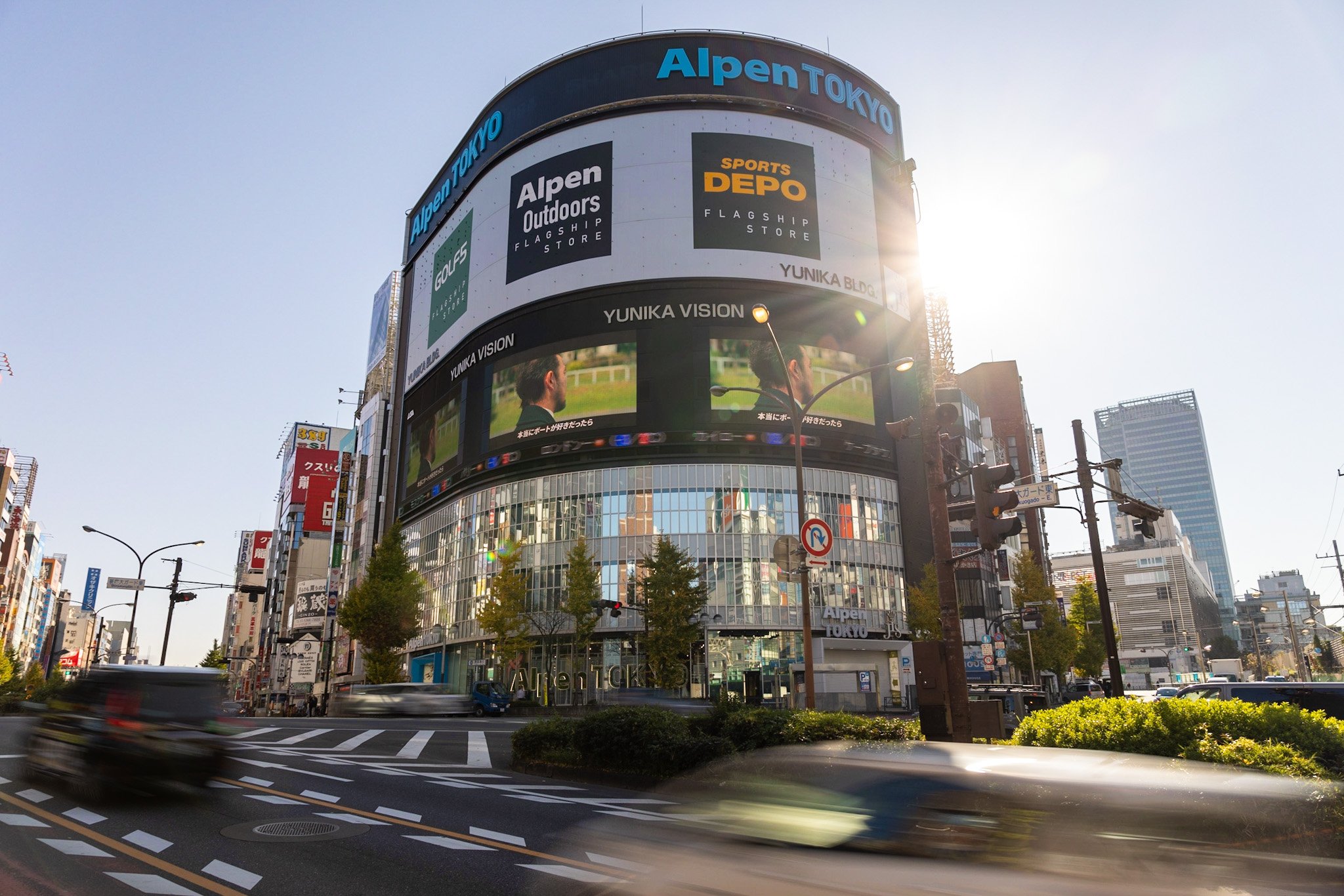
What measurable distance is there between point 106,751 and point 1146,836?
11.9m

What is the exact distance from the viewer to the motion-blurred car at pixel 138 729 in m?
10.3

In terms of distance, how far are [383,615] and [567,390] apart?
20.3 metres

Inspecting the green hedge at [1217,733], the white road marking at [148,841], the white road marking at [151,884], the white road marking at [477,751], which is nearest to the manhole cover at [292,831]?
the white road marking at [148,841]

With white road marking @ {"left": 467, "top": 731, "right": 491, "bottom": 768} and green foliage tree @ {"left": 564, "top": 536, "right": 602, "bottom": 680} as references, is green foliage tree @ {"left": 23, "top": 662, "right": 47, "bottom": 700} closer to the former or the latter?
green foliage tree @ {"left": 564, "top": 536, "right": 602, "bottom": 680}

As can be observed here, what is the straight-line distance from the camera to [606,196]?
195ft

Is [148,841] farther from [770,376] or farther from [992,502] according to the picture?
[770,376]

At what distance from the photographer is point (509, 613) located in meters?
49.0

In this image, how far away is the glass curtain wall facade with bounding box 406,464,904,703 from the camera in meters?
52.0

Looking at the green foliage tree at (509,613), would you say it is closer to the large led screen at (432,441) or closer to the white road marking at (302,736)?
the large led screen at (432,441)

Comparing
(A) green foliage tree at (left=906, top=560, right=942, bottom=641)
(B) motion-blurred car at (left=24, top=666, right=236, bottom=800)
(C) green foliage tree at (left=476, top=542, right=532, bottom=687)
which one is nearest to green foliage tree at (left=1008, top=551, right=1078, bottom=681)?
(A) green foliage tree at (left=906, top=560, right=942, bottom=641)

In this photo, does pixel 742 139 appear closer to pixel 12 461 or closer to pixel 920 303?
pixel 920 303

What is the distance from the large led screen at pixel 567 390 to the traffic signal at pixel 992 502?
44354 millimetres

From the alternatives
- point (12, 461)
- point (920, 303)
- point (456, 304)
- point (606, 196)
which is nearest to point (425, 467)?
point (456, 304)

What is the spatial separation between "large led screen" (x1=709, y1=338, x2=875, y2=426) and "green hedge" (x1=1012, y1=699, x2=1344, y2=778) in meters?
45.5
